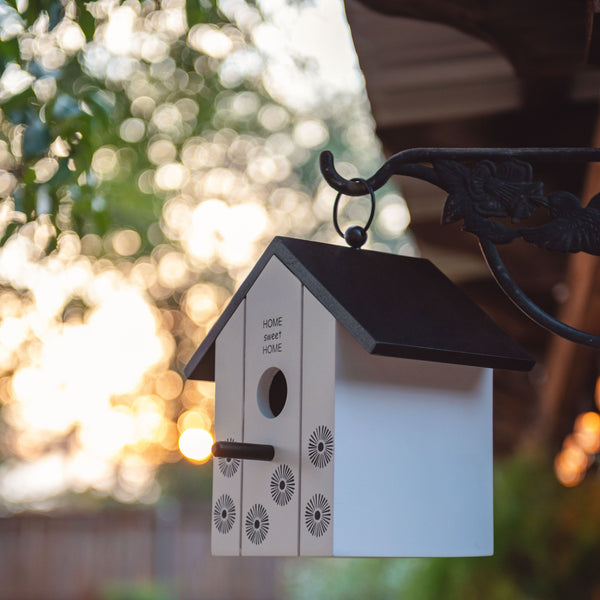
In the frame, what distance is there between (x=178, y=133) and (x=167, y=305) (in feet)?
11.1

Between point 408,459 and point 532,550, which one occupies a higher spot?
point 408,459

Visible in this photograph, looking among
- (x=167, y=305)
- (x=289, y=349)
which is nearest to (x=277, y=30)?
(x=289, y=349)

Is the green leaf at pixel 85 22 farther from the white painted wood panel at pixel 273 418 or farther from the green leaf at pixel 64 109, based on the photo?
the white painted wood panel at pixel 273 418

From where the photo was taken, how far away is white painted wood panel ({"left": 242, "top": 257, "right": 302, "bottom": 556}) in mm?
1258

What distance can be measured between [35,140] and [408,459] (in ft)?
2.87

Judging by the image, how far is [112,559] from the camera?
10344 mm

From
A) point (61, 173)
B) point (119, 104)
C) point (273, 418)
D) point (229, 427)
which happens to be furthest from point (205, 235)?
point (273, 418)

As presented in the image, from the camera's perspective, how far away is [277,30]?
121 inches

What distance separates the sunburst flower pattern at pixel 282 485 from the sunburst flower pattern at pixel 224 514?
139mm

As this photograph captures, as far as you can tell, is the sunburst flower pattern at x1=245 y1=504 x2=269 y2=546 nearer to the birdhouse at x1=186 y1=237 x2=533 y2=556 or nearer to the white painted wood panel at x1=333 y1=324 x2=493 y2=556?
the birdhouse at x1=186 y1=237 x2=533 y2=556

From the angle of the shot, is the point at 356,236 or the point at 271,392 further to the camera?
the point at 271,392

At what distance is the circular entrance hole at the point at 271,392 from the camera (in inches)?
53.9

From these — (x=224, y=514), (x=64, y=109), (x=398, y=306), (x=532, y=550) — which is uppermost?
(x=64, y=109)

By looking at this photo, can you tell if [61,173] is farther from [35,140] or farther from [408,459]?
[408,459]
